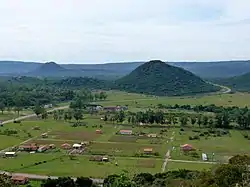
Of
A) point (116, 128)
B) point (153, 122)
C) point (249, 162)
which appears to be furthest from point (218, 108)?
point (249, 162)

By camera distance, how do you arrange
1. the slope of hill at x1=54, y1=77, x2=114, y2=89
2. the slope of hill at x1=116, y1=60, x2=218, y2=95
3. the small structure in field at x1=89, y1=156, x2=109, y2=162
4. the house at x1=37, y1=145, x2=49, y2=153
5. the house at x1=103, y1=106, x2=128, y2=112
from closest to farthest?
the small structure in field at x1=89, y1=156, x2=109, y2=162 < the house at x1=37, y1=145, x2=49, y2=153 < the house at x1=103, y1=106, x2=128, y2=112 < the slope of hill at x1=116, y1=60, x2=218, y2=95 < the slope of hill at x1=54, y1=77, x2=114, y2=89

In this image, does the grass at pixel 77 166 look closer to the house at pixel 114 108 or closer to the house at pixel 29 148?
the house at pixel 29 148

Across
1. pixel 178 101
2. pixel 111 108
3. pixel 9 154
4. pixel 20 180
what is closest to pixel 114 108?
pixel 111 108

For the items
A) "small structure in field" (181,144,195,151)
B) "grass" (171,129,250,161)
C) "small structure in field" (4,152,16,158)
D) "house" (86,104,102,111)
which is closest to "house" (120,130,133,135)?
"grass" (171,129,250,161)

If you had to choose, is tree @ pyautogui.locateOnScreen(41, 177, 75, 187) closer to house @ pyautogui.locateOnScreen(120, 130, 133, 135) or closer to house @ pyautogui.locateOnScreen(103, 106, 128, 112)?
house @ pyautogui.locateOnScreen(120, 130, 133, 135)

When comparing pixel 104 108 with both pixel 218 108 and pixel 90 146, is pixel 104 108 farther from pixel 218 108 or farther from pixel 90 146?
pixel 90 146

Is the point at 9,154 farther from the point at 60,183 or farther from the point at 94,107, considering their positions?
the point at 94,107

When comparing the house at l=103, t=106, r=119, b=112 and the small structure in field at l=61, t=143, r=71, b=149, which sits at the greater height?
the house at l=103, t=106, r=119, b=112
